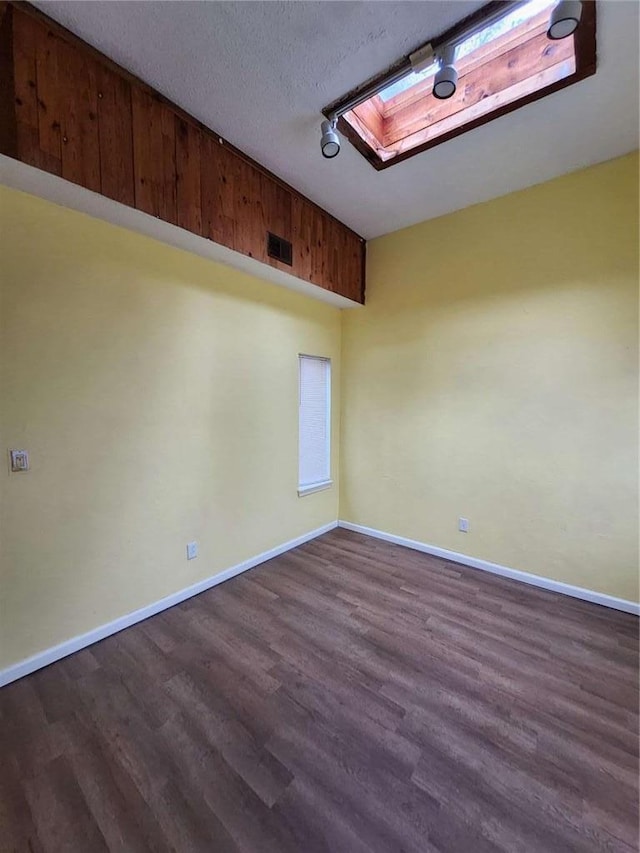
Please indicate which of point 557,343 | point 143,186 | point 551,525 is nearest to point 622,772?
point 551,525

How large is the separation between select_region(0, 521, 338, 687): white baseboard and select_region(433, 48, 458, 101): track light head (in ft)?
10.9

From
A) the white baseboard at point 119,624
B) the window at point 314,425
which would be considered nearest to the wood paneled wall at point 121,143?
the window at point 314,425

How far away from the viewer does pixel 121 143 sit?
5.97ft

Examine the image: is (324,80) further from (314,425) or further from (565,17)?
(314,425)

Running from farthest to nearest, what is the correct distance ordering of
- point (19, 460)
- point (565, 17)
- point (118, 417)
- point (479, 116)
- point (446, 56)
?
point (118, 417)
point (479, 116)
point (19, 460)
point (446, 56)
point (565, 17)

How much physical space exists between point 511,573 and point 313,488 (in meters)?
1.93

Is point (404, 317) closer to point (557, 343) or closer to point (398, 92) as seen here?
point (557, 343)

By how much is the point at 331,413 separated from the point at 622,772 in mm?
3126

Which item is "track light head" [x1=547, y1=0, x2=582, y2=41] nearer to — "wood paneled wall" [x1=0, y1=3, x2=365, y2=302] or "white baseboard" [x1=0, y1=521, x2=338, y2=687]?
"wood paneled wall" [x1=0, y1=3, x2=365, y2=302]

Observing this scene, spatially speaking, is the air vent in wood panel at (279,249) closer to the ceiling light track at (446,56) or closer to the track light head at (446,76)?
the ceiling light track at (446,56)

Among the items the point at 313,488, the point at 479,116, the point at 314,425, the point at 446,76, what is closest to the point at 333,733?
the point at 313,488

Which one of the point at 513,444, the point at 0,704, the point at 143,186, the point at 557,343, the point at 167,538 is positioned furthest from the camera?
the point at 513,444

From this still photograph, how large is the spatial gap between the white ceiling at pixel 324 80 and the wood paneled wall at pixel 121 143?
9 centimetres

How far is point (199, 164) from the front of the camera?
214cm
